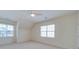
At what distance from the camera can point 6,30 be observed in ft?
4.62

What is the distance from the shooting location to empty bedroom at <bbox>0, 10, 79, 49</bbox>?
1394 mm

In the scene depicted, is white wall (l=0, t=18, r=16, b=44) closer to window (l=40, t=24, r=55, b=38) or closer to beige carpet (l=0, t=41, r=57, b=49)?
beige carpet (l=0, t=41, r=57, b=49)

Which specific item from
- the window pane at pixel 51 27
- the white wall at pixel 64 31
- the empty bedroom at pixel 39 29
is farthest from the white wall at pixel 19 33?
the window pane at pixel 51 27

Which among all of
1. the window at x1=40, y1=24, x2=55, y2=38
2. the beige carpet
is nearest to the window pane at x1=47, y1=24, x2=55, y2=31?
the window at x1=40, y1=24, x2=55, y2=38

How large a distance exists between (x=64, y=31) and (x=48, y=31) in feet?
0.77

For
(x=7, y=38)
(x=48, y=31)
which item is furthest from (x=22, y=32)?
(x=48, y=31)

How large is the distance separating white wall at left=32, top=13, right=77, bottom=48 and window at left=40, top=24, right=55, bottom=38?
47 mm

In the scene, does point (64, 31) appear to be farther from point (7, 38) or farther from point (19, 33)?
point (7, 38)

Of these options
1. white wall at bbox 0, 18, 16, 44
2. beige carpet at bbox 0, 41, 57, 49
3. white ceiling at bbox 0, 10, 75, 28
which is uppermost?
white ceiling at bbox 0, 10, 75, 28

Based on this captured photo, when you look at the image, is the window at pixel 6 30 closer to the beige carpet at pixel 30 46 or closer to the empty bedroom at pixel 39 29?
the empty bedroom at pixel 39 29
